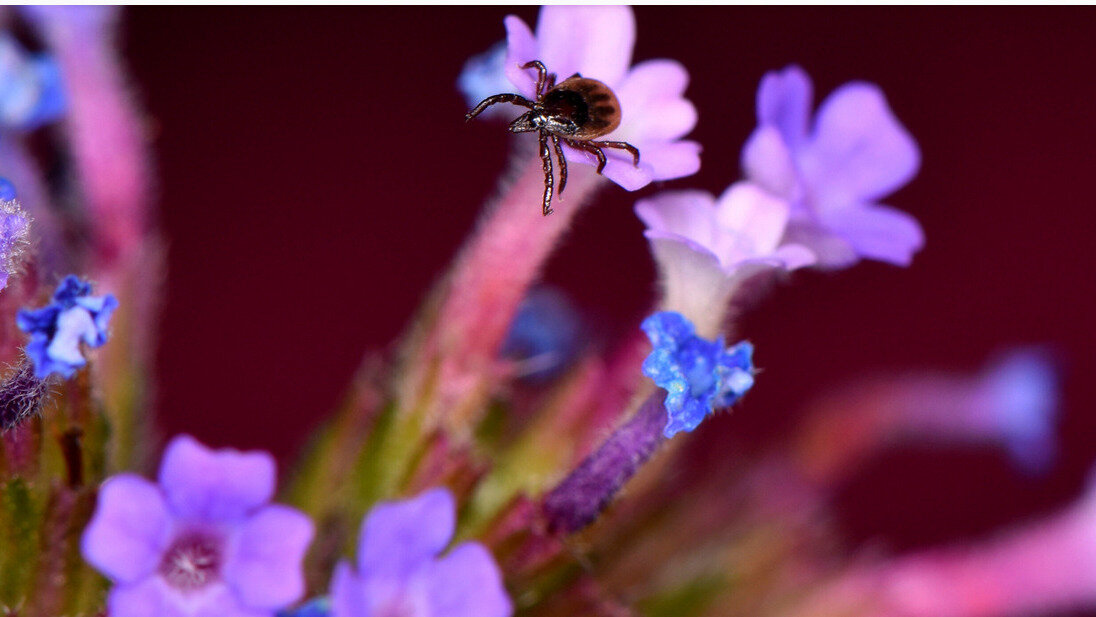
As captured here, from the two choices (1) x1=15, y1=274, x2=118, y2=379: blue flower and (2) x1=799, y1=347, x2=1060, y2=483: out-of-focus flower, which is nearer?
(1) x1=15, y1=274, x2=118, y2=379: blue flower

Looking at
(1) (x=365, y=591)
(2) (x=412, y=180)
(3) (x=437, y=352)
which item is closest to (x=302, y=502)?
(3) (x=437, y=352)

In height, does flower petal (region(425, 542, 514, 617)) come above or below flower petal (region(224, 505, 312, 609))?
below

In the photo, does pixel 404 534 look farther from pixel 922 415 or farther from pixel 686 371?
pixel 922 415

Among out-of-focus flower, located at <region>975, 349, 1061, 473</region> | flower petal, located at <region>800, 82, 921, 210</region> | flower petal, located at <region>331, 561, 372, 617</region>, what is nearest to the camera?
flower petal, located at <region>331, 561, 372, 617</region>

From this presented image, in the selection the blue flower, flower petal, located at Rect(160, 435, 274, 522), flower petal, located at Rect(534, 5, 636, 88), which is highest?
flower petal, located at Rect(534, 5, 636, 88)

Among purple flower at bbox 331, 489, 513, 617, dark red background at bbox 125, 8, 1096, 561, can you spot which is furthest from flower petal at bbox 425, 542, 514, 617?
dark red background at bbox 125, 8, 1096, 561

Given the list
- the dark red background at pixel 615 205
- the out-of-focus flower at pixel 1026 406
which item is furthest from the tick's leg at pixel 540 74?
the dark red background at pixel 615 205

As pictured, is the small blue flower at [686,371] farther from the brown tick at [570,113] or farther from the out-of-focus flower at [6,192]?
the out-of-focus flower at [6,192]

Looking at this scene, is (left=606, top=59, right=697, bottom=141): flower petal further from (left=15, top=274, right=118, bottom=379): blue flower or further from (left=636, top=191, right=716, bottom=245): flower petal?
(left=15, top=274, right=118, bottom=379): blue flower
